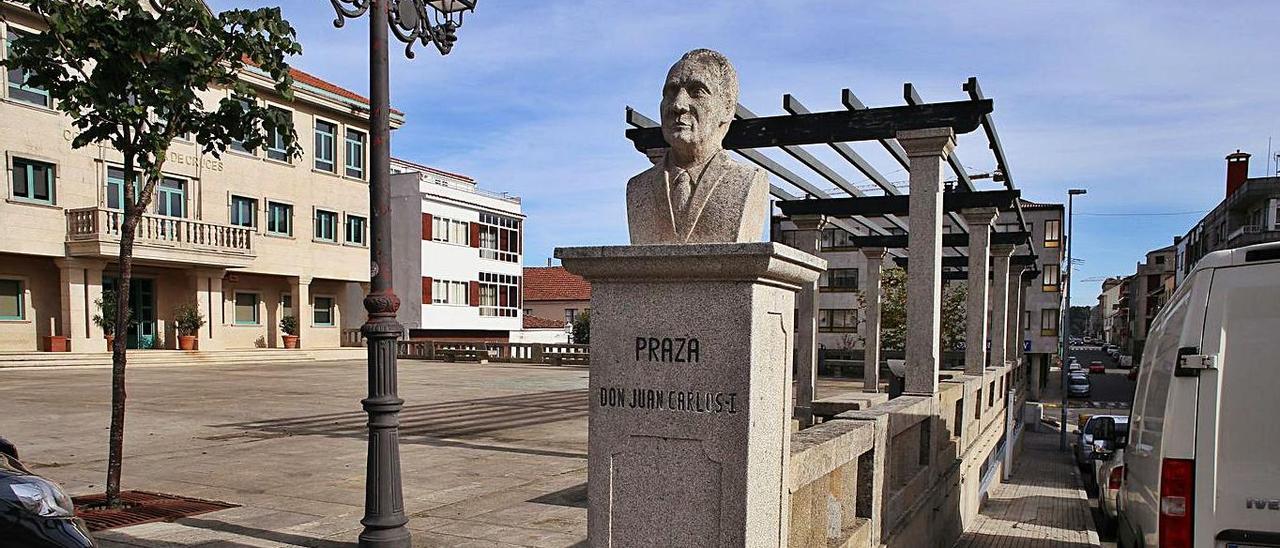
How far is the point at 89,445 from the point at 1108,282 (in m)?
175

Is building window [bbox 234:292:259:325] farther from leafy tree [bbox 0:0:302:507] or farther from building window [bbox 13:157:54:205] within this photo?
leafy tree [bbox 0:0:302:507]

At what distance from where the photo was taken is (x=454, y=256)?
155ft

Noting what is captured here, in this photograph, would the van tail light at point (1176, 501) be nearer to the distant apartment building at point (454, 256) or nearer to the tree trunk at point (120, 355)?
the tree trunk at point (120, 355)

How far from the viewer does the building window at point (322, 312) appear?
3775 cm

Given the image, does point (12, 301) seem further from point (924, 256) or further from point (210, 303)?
point (924, 256)

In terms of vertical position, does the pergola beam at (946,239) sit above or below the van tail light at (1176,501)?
above

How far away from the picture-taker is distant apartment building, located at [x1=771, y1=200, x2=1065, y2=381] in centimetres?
4669

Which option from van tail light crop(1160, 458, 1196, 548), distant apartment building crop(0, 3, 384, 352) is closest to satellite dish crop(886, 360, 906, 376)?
van tail light crop(1160, 458, 1196, 548)

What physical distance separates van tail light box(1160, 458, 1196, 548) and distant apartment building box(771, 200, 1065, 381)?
40.9 m

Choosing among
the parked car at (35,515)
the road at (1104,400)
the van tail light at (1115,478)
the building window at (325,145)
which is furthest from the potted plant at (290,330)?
the parked car at (35,515)

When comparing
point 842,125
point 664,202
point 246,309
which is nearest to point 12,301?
point 246,309

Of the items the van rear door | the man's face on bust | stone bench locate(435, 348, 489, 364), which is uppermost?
the man's face on bust

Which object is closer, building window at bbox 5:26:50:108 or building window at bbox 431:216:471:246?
building window at bbox 5:26:50:108

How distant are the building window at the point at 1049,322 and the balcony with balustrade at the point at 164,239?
42.2 metres
